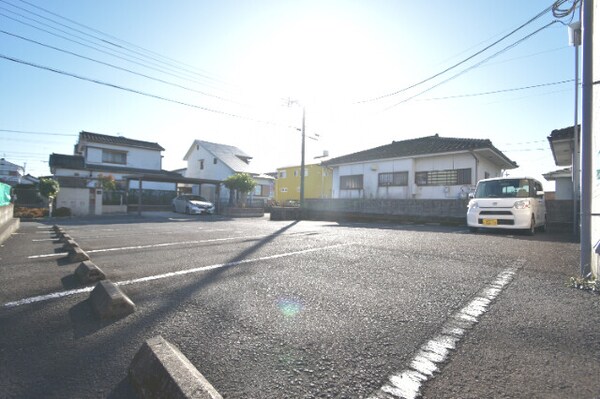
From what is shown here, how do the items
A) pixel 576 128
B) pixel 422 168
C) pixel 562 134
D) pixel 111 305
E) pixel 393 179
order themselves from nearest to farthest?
1. pixel 111 305
2. pixel 576 128
3. pixel 562 134
4. pixel 422 168
5. pixel 393 179

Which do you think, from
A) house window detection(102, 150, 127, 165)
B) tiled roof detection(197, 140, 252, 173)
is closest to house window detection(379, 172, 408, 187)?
tiled roof detection(197, 140, 252, 173)

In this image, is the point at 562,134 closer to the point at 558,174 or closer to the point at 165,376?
the point at 558,174

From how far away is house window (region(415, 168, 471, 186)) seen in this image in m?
15.3

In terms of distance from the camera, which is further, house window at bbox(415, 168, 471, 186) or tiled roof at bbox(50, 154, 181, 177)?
tiled roof at bbox(50, 154, 181, 177)

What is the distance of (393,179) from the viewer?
18141 millimetres

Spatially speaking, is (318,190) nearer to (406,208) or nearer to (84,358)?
(406,208)

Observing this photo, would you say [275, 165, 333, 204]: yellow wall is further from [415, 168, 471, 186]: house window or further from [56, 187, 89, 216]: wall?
[56, 187, 89, 216]: wall

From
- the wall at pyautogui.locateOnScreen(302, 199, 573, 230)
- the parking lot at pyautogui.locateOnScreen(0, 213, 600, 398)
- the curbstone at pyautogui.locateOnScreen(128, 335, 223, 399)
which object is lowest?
the parking lot at pyautogui.locateOnScreen(0, 213, 600, 398)

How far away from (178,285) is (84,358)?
142cm

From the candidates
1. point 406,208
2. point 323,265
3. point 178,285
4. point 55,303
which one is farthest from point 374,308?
point 406,208

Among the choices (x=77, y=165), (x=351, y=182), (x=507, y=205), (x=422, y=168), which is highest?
(x=77, y=165)

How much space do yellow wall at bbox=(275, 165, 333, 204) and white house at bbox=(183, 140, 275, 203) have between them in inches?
59.1

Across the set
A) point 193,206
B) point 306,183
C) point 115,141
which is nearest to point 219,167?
point 306,183

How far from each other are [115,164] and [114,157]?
2.25ft
